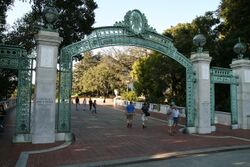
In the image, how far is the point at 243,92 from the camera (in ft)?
62.7

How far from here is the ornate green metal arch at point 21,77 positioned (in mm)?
12461

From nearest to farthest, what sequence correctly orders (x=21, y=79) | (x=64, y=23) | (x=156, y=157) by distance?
(x=156, y=157), (x=21, y=79), (x=64, y=23)

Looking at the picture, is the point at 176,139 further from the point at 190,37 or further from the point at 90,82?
the point at 90,82

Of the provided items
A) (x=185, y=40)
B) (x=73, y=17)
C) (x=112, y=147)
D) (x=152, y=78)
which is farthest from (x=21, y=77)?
(x=152, y=78)

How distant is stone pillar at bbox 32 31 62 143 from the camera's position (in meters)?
12.4

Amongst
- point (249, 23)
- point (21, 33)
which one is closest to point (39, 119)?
point (21, 33)

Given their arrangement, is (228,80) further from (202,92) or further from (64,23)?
(64,23)

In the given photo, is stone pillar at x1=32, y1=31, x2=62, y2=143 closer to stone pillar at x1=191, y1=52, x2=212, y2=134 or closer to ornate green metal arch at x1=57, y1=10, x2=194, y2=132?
ornate green metal arch at x1=57, y1=10, x2=194, y2=132

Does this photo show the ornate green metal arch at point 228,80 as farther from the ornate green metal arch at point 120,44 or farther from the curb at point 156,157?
the curb at point 156,157

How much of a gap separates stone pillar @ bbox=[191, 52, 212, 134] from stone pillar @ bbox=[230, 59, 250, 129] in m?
3.30

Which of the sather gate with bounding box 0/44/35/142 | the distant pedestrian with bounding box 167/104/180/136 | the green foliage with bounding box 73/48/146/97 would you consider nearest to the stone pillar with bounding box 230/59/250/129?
the distant pedestrian with bounding box 167/104/180/136

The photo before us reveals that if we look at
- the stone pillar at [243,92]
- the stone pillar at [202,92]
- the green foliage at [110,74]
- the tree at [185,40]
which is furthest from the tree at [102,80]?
the stone pillar at [202,92]

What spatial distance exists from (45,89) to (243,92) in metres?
12.6

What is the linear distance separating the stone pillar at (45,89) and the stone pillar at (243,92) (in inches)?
473
